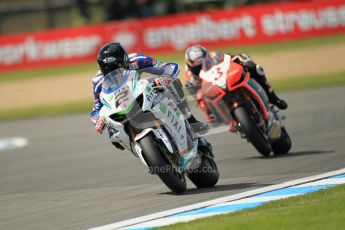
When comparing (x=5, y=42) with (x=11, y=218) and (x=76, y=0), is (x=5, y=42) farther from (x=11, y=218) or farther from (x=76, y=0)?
(x=11, y=218)

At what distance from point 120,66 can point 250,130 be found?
9.07ft

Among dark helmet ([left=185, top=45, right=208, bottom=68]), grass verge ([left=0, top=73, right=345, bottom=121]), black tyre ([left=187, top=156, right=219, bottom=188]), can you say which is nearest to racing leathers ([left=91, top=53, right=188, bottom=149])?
black tyre ([left=187, top=156, right=219, bottom=188])

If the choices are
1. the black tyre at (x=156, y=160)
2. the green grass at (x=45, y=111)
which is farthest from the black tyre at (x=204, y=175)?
the green grass at (x=45, y=111)

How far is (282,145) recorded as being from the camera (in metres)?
11.8

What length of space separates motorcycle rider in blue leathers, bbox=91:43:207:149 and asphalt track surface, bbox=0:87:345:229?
824mm

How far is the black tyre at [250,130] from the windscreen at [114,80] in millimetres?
2715

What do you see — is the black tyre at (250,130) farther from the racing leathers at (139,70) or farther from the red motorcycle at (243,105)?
the racing leathers at (139,70)

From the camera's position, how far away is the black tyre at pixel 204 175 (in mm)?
9352

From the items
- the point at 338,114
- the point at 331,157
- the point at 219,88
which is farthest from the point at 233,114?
the point at 338,114

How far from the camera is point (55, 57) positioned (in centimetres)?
3400

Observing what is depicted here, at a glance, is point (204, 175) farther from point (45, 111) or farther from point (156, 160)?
point (45, 111)

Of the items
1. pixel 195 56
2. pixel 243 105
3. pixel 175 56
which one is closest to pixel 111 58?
pixel 243 105

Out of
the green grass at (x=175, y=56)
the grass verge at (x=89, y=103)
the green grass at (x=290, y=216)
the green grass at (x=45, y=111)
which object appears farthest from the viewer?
the green grass at (x=175, y=56)

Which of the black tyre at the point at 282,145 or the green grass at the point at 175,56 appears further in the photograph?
the green grass at the point at 175,56
